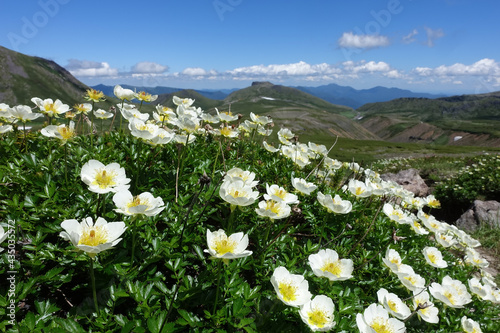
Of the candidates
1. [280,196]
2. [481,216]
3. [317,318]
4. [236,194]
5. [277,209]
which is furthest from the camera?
[481,216]

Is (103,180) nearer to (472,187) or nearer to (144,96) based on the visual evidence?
(144,96)

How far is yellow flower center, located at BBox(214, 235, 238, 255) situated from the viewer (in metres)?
2.13

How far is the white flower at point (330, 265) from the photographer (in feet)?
7.80

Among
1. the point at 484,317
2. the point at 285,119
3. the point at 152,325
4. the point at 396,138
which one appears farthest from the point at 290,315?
the point at 396,138

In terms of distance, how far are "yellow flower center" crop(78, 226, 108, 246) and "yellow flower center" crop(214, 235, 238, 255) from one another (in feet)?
2.69

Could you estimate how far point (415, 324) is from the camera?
3020 millimetres

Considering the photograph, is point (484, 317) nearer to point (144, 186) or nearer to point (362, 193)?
point (362, 193)

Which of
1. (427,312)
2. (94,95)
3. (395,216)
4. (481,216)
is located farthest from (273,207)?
(481,216)

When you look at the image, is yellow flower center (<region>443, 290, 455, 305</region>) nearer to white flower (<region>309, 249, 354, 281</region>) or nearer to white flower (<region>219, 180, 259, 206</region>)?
white flower (<region>309, 249, 354, 281</region>)

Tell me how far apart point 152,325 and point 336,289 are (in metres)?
1.62

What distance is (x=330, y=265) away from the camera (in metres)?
2.43

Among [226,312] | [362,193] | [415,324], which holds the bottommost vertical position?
[415,324]

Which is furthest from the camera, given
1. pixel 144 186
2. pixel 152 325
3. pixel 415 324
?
pixel 144 186

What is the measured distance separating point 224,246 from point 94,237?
3.05 ft
